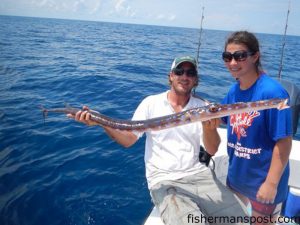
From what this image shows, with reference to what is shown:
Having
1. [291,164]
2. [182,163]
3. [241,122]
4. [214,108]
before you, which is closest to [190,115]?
[214,108]

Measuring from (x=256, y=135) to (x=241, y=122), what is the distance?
0.80ft

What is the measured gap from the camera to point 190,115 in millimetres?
3520

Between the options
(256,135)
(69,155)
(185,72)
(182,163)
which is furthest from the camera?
(69,155)

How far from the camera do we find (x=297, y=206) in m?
4.59

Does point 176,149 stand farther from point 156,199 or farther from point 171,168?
point 156,199

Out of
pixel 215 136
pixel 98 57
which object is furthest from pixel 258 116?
pixel 98 57

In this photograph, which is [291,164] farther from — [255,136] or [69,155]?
[69,155]

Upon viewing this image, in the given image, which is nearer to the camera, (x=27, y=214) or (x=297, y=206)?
(x=297, y=206)

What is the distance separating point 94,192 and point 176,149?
105 inches

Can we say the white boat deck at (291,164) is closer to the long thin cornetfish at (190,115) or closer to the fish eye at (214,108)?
the long thin cornetfish at (190,115)

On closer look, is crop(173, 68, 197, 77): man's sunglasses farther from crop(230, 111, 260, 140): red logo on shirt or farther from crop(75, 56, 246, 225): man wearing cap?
crop(230, 111, 260, 140): red logo on shirt

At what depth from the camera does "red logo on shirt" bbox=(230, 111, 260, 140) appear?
10.8 ft

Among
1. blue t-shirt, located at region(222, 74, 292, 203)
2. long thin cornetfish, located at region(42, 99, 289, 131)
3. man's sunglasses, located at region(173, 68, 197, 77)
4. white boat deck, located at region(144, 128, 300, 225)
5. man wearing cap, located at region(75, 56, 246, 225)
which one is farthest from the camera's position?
white boat deck, located at region(144, 128, 300, 225)

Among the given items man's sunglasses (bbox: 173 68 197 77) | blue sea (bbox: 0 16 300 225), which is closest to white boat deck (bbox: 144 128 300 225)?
blue sea (bbox: 0 16 300 225)
